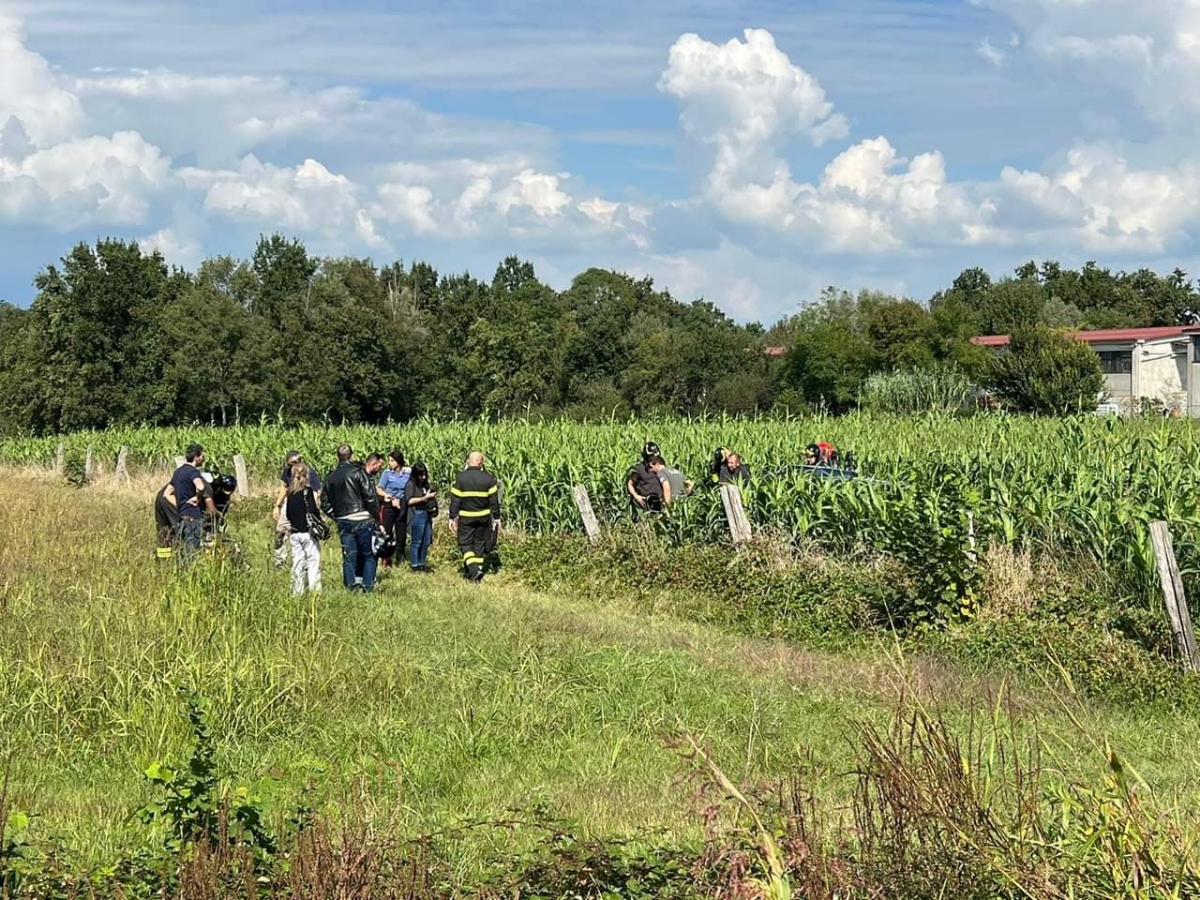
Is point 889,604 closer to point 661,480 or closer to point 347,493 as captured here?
point 661,480

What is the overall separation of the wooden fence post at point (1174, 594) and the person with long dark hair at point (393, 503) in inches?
411

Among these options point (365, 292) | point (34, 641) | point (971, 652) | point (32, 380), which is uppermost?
point (365, 292)

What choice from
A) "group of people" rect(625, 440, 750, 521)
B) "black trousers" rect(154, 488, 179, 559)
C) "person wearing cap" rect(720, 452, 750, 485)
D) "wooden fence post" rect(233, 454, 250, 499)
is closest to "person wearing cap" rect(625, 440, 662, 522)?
"group of people" rect(625, 440, 750, 521)

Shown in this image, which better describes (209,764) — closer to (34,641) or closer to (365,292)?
(34,641)

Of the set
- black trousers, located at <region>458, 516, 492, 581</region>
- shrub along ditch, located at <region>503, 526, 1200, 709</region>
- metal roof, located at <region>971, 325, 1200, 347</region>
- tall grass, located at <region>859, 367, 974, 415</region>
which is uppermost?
metal roof, located at <region>971, 325, 1200, 347</region>

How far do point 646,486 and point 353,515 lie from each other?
13.7 ft

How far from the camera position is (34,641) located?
9234mm

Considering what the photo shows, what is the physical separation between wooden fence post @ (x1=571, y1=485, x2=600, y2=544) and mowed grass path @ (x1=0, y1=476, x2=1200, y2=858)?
16.2 ft

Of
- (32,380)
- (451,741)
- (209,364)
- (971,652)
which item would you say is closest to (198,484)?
(451,741)

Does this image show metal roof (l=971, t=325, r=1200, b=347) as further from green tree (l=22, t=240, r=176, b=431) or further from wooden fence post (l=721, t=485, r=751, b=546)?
wooden fence post (l=721, t=485, r=751, b=546)

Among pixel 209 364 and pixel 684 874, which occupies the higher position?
pixel 209 364

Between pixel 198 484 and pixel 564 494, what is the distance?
238 inches

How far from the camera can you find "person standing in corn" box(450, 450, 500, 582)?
1622 cm

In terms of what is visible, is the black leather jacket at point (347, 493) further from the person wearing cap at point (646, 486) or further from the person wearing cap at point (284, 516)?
the person wearing cap at point (646, 486)
